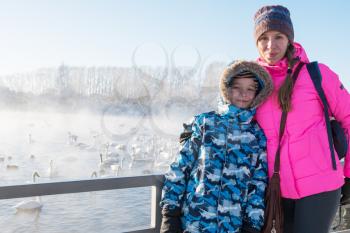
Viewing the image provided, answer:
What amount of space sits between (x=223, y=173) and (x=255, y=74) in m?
0.53

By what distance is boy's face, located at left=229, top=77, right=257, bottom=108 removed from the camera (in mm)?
2062

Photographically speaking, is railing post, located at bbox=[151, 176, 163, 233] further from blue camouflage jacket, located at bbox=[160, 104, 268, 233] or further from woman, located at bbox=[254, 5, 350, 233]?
woman, located at bbox=[254, 5, 350, 233]

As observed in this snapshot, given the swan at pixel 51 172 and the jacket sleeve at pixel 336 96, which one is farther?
the swan at pixel 51 172

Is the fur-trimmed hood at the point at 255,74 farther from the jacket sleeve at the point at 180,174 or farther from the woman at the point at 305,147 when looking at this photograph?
the jacket sleeve at the point at 180,174

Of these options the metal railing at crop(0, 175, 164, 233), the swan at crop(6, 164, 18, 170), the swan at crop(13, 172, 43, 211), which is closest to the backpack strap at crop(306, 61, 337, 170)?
the metal railing at crop(0, 175, 164, 233)

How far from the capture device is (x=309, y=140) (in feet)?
6.26

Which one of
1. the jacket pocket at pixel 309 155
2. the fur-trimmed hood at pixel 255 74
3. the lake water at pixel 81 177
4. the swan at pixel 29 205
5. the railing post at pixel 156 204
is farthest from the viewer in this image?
the swan at pixel 29 205

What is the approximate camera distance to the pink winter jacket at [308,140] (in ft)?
6.24

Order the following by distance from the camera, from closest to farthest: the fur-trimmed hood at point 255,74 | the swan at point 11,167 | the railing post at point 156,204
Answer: the fur-trimmed hood at point 255,74 < the railing post at point 156,204 < the swan at point 11,167

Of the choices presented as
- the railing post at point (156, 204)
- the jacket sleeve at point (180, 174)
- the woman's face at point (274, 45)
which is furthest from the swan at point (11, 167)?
the woman's face at point (274, 45)

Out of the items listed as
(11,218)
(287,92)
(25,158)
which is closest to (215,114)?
(287,92)

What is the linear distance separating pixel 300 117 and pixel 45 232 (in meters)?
12.6

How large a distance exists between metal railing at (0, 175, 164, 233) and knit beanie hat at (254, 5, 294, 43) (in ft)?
3.41

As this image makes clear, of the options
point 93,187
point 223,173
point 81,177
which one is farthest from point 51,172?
point 223,173
